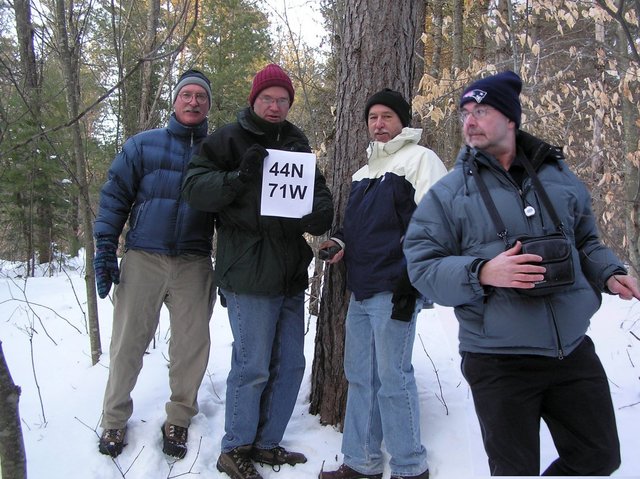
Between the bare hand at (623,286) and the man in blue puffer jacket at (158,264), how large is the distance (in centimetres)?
223

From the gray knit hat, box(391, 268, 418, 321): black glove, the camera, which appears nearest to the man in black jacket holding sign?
the camera

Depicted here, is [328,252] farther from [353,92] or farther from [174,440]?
[174,440]

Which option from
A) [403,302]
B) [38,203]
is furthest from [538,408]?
[38,203]

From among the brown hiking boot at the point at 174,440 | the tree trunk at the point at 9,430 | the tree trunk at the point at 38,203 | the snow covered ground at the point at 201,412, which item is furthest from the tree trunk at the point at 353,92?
the tree trunk at the point at 38,203

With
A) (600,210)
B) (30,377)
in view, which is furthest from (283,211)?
(600,210)

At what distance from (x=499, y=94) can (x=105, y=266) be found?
2.36m

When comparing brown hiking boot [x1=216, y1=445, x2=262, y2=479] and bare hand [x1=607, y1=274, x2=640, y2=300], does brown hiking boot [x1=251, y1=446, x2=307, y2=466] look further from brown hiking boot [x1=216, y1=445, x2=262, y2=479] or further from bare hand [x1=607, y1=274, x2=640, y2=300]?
bare hand [x1=607, y1=274, x2=640, y2=300]

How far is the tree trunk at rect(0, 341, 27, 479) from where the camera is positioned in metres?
1.52

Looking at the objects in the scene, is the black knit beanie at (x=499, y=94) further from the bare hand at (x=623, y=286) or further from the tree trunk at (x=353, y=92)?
the tree trunk at (x=353, y=92)

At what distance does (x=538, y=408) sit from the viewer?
1.87 metres

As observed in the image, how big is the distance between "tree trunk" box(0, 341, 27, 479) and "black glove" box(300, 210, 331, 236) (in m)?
1.58

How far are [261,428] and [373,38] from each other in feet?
8.69

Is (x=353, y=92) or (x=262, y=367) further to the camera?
(x=353, y=92)

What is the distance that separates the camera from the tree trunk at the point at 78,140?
11.0ft
